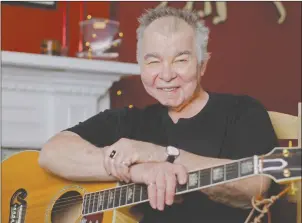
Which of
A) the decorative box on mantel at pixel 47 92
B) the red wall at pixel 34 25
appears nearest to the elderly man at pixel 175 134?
the decorative box on mantel at pixel 47 92

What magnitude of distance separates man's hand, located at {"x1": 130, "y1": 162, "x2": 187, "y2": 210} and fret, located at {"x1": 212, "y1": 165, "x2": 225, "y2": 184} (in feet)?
0.25

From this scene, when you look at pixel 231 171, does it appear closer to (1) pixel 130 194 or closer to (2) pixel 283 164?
(2) pixel 283 164

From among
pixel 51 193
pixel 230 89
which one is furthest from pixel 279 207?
pixel 230 89

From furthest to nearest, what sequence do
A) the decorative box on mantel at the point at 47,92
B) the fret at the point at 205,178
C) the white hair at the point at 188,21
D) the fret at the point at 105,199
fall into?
the decorative box on mantel at the point at 47,92
the white hair at the point at 188,21
the fret at the point at 105,199
the fret at the point at 205,178

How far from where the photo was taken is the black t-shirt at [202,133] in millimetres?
1386

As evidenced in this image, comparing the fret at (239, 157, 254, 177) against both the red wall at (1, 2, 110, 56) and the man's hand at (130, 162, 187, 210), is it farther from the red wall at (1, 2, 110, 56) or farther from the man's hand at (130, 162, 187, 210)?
the red wall at (1, 2, 110, 56)

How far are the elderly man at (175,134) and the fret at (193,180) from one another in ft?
0.24

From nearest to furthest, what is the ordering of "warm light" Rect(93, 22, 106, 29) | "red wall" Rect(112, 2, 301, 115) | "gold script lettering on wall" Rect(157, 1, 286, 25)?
"warm light" Rect(93, 22, 106, 29) → "gold script lettering on wall" Rect(157, 1, 286, 25) → "red wall" Rect(112, 2, 301, 115)

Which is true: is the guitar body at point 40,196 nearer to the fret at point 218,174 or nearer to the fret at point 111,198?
the fret at point 111,198

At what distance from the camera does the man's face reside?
1.46m

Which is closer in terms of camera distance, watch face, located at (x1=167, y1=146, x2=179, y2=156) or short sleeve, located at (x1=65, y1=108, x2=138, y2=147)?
watch face, located at (x1=167, y1=146, x2=179, y2=156)

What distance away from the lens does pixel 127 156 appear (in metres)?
1.31

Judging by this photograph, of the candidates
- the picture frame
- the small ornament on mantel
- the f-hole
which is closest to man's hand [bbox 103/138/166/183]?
the f-hole

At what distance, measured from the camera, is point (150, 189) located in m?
1.21
